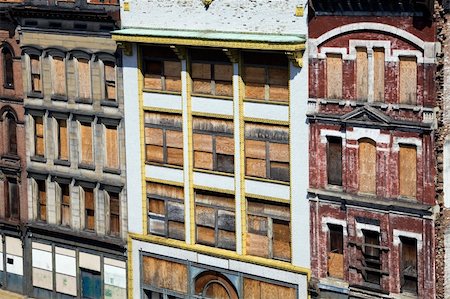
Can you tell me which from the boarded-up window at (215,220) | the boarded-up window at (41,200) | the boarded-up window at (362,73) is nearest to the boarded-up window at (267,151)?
the boarded-up window at (215,220)

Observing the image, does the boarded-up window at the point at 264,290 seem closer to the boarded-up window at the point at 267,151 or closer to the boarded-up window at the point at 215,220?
the boarded-up window at the point at 215,220

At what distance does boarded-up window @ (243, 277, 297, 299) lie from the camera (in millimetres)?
44375

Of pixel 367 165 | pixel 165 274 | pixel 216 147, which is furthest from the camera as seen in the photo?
pixel 165 274

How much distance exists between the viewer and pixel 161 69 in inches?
1863

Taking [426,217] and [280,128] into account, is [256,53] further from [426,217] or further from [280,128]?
[426,217]

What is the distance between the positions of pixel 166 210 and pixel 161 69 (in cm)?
575

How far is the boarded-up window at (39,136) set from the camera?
2068 inches

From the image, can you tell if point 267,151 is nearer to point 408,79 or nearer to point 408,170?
point 408,170

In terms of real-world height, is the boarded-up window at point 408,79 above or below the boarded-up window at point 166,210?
above

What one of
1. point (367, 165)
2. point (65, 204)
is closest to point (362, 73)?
point (367, 165)

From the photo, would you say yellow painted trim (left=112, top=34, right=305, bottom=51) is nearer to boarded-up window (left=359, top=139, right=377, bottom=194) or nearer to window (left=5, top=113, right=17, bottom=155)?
boarded-up window (left=359, top=139, right=377, bottom=194)

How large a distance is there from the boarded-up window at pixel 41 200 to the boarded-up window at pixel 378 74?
18.6 m

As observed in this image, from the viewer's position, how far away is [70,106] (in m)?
50.8

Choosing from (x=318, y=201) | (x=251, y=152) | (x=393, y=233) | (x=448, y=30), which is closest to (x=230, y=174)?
(x=251, y=152)
